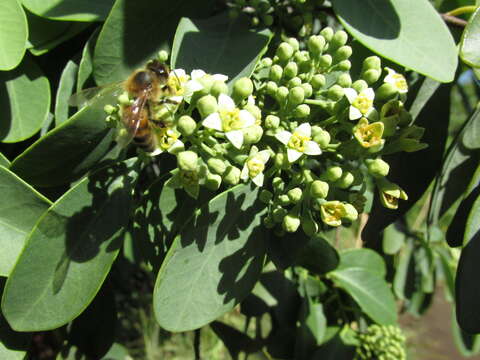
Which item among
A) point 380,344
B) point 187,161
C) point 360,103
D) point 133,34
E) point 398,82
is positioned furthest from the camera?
point 380,344

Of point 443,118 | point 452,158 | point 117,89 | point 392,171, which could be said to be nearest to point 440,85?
point 443,118

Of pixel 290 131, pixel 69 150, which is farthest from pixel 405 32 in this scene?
pixel 69 150

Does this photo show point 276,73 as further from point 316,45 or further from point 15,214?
point 15,214

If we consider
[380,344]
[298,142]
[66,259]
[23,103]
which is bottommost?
[380,344]

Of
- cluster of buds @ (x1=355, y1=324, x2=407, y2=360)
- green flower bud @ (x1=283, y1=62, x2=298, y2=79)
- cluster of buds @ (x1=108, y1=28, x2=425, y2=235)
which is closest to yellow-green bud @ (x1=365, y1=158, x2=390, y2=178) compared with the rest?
cluster of buds @ (x1=108, y1=28, x2=425, y2=235)

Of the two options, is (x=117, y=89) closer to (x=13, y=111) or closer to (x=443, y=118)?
(x=13, y=111)
